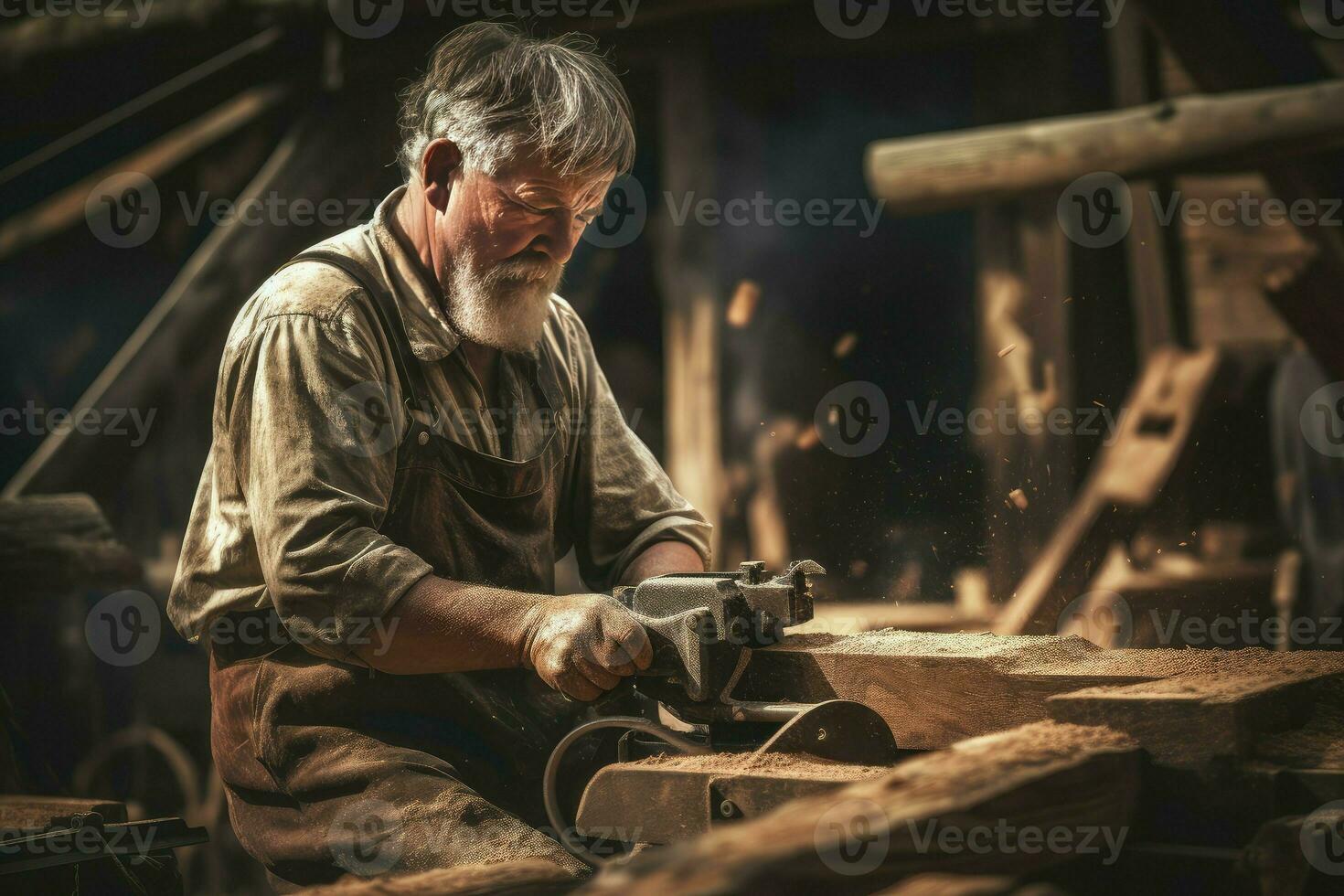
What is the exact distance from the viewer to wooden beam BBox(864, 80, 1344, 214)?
420 cm

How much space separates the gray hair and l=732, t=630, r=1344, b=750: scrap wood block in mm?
1126

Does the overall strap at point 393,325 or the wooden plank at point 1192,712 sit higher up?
the overall strap at point 393,325

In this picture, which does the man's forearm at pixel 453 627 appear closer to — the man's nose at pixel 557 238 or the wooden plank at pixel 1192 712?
the man's nose at pixel 557 238

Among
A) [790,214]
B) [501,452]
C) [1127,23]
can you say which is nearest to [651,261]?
[790,214]

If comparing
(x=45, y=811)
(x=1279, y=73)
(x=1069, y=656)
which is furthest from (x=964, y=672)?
(x=1279, y=73)

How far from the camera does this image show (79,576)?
485 cm

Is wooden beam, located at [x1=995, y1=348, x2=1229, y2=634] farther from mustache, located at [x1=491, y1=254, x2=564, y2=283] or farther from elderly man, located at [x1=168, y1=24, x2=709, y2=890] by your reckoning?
mustache, located at [x1=491, y1=254, x2=564, y2=283]

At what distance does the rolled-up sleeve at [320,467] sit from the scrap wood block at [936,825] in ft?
3.04

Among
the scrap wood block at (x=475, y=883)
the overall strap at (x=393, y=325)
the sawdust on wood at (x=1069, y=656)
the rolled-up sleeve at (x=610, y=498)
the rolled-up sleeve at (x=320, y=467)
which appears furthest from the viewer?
the rolled-up sleeve at (x=610, y=498)

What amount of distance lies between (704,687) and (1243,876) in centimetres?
90

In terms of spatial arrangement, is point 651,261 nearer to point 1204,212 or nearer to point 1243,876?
point 1204,212

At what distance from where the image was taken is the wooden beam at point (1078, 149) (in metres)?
4.20

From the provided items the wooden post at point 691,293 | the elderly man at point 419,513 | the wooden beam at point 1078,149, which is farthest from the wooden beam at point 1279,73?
the elderly man at point 419,513

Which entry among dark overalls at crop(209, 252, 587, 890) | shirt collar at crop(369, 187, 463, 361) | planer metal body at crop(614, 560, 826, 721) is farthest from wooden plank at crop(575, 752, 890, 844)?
shirt collar at crop(369, 187, 463, 361)
